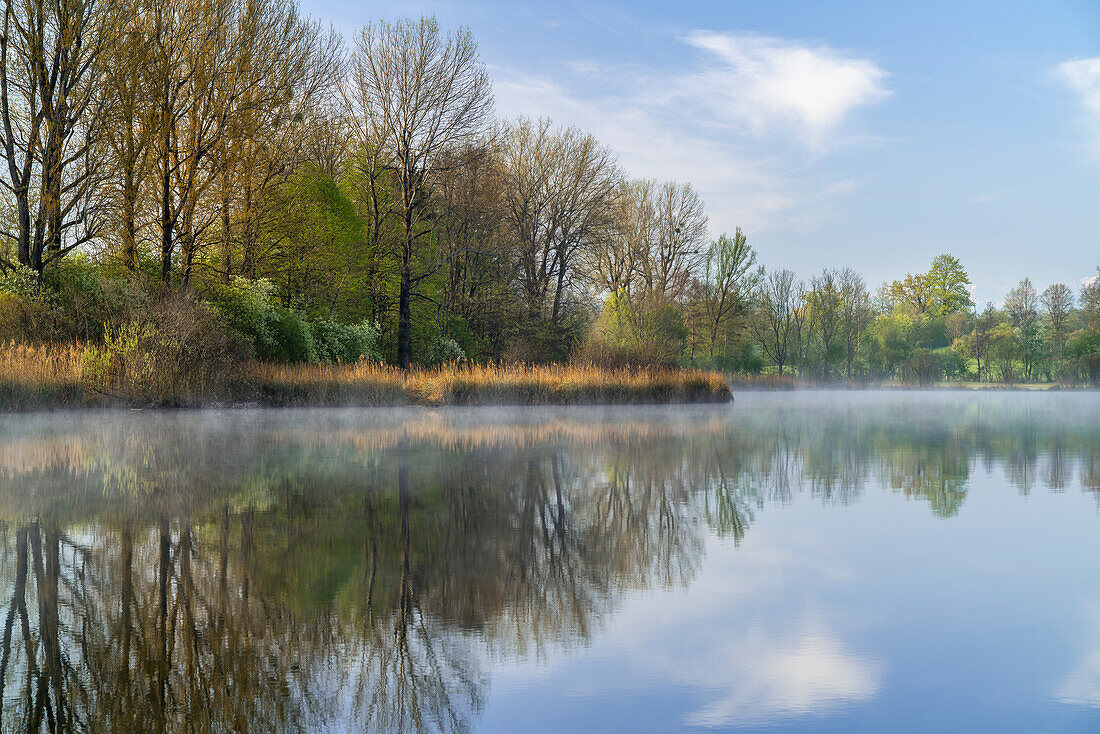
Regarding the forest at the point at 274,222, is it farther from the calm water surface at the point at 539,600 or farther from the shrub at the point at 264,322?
the calm water surface at the point at 539,600

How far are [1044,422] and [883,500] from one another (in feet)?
46.7

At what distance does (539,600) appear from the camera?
11.8 ft

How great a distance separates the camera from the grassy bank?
16.1 m

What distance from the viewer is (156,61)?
1978 cm

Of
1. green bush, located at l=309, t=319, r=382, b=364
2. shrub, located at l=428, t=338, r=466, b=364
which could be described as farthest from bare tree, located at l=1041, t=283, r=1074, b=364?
green bush, located at l=309, t=319, r=382, b=364

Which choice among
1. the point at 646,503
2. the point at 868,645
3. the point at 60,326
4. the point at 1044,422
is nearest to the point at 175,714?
the point at 868,645

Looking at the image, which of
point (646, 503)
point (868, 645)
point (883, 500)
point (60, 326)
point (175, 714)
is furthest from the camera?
point (60, 326)

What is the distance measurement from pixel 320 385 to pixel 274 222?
218 inches

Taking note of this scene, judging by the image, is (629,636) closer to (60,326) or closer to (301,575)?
(301,575)

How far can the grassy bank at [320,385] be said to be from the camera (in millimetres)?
16141

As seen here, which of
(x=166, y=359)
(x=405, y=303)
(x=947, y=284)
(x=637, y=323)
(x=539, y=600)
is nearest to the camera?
(x=539, y=600)

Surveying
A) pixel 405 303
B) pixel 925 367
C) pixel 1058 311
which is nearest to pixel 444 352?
pixel 405 303

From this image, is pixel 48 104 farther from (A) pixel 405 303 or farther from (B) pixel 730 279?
(B) pixel 730 279

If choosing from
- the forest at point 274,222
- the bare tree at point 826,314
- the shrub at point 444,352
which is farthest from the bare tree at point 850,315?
the shrub at point 444,352
